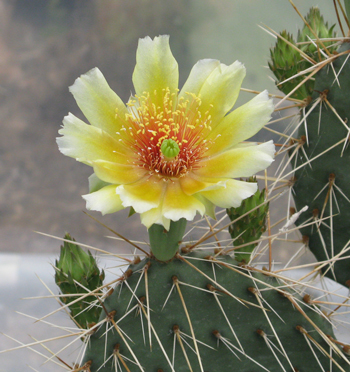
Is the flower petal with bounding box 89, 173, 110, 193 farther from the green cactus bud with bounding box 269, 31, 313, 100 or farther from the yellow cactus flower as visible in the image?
the green cactus bud with bounding box 269, 31, 313, 100

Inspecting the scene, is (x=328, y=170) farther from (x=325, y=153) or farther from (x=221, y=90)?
(x=221, y=90)

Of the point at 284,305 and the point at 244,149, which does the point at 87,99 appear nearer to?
the point at 244,149

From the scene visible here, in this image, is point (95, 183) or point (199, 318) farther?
point (199, 318)

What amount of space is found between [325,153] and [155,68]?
337mm

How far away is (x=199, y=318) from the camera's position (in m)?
0.61

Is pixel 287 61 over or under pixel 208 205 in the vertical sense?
over

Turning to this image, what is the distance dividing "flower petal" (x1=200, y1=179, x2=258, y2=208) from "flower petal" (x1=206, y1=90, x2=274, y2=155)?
0.08 m

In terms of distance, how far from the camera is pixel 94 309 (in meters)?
0.73

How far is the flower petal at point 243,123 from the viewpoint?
0.50 meters

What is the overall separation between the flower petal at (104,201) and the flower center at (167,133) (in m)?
0.09

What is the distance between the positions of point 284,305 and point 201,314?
119 mm

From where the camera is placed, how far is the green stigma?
1.63ft

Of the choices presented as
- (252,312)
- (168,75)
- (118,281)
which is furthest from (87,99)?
(252,312)

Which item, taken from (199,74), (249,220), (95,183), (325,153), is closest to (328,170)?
(325,153)
